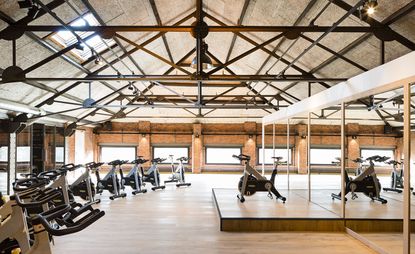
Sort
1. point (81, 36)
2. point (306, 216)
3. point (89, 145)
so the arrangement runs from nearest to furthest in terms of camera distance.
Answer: point (306, 216) < point (81, 36) < point (89, 145)

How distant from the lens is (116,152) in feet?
55.2

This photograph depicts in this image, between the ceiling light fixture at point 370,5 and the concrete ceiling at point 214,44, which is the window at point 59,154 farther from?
the ceiling light fixture at point 370,5

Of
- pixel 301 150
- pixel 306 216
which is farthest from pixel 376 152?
pixel 306 216

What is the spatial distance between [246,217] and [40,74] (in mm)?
5591

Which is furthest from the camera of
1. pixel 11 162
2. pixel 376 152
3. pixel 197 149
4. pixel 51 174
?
pixel 197 149

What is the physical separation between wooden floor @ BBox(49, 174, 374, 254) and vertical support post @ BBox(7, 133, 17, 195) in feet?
12.1

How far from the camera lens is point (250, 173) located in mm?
7262

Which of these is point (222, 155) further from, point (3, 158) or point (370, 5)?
point (370, 5)

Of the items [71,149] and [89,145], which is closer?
[71,149]

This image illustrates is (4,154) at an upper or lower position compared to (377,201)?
upper

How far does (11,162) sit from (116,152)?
26.3 ft

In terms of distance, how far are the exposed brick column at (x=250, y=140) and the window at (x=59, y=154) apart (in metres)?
8.23

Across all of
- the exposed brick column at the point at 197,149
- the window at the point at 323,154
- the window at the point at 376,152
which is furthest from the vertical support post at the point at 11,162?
the window at the point at 376,152

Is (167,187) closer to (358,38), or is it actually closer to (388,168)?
(358,38)
